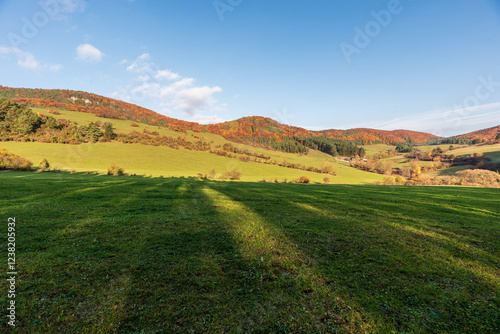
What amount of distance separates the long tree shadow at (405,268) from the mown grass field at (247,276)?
0.09 feet

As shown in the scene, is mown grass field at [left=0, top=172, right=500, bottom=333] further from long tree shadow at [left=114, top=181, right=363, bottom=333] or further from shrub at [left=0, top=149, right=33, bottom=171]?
shrub at [left=0, top=149, right=33, bottom=171]

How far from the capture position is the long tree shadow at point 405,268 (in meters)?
3.25

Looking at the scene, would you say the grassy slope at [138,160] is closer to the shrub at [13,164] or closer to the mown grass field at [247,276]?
the shrub at [13,164]

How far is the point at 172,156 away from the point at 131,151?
14.8 m

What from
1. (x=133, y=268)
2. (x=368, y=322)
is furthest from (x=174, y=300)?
(x=368, y=322)

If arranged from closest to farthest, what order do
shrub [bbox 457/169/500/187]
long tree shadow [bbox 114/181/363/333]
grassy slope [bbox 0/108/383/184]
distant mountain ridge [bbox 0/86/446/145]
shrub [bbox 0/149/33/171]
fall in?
long tree shadow [bbox 114/181/363/333] → shrub [bbox 0/149/33/171] → shrub [bbox 457/169/500/187] → grassy slope [bbox 0/108/383/184] → distant mountain ridge [bbox 0/86/446/145]

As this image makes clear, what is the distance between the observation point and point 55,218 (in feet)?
24.2

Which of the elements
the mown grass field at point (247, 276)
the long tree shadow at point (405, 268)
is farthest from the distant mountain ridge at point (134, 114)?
the mown grass field at point (247, 276)

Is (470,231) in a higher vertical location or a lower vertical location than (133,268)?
lower

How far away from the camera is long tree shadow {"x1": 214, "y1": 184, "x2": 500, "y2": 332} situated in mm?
3246

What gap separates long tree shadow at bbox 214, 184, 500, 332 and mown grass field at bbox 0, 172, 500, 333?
27mm

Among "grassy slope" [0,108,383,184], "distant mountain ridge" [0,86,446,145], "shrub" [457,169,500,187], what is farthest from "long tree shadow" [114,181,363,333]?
"distant mountain ridge" [0,86,446,145]

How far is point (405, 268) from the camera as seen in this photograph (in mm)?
4711

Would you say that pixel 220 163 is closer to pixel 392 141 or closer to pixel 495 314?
pixel 495 314
